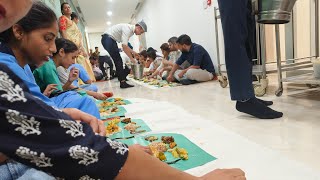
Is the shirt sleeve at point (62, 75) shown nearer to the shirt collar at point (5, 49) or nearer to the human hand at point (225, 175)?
the shirt collar at point (5, 49)

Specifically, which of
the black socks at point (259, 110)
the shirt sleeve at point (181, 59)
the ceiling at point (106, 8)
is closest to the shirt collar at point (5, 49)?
the black socks at point (259, 110)

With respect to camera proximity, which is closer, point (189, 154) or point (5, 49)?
point (5, 49)

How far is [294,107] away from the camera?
65.3 inches

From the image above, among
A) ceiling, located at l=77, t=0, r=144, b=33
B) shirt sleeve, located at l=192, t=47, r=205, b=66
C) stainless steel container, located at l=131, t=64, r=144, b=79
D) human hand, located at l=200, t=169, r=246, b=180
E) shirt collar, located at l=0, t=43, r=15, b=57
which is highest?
ceiling, located at l=77, t=0, r=144, b=33

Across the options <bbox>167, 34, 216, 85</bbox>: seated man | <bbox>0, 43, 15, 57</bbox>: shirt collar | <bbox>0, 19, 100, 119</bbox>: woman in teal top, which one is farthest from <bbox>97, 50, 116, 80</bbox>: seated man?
<bbox>0, 43, 15, 57</bbox>: shirt collar

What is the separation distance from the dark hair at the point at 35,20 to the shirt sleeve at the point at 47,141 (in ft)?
1.96

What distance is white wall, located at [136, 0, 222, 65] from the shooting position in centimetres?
402

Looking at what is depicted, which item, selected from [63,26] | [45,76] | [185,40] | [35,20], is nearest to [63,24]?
[63,26]

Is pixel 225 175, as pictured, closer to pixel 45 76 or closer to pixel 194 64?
pixel 45 76

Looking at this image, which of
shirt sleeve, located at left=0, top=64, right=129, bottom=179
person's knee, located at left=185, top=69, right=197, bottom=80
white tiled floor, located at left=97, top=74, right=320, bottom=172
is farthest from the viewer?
person's knee, located at left=185, top=69, right=197, bottom=80

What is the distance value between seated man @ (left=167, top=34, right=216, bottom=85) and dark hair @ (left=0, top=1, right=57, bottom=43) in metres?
2.53

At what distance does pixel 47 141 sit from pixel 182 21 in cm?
500

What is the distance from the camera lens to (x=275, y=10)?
61.9 inches

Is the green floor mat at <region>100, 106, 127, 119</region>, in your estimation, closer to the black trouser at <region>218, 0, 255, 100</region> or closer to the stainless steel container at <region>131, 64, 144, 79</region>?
the black trouser at <region>218, 0, 255, 100</region>
